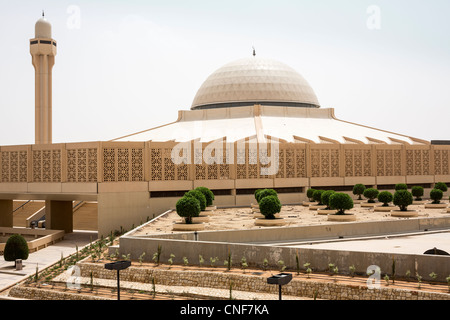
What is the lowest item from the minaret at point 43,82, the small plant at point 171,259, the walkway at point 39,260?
the walkway at point 39,260

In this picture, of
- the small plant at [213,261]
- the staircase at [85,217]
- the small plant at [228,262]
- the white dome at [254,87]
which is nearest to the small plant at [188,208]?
the small plant at [213,261]

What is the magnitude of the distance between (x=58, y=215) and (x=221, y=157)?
10.1 meters

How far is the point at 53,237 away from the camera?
78.3 feet

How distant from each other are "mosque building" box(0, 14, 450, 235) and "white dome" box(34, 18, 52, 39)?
0.32ft

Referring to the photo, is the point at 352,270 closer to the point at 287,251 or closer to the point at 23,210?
the point at 287,251

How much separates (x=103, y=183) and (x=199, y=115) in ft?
57.0

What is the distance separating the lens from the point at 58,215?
28.2 meters

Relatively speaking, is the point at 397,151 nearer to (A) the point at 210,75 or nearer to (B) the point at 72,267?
(A) the point at 210,75

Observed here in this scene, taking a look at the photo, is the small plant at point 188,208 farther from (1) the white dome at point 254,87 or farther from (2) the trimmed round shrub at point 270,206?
(1) the white dome at point 254,87

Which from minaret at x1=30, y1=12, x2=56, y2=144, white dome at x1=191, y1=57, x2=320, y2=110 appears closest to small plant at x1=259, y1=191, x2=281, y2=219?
white dome at x1=191, y1=57, x2=320, y2=110

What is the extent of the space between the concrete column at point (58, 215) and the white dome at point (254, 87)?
1955 centimetres

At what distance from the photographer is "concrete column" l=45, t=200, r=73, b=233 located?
27984 mm

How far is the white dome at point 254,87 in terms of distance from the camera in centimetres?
4312
